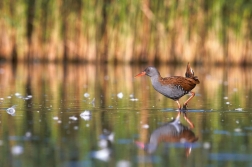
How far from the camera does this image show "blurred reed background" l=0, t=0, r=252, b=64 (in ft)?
65.8

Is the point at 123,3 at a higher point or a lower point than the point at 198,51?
higher

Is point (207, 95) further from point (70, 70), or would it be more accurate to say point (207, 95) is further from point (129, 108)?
point (70, 70)

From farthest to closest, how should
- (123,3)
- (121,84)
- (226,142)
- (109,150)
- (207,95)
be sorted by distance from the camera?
(123,3), (121,84), (207,95), (226,142), (109,150)

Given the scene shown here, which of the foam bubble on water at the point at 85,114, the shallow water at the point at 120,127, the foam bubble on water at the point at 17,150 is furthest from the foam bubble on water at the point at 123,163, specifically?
the foam bubble on water at the point at 85,114

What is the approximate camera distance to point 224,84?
561 inches

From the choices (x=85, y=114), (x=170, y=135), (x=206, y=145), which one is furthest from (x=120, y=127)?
(x=206, y=145)

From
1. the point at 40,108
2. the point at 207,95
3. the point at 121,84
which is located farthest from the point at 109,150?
the point at 121,84

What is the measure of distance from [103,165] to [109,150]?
612mm

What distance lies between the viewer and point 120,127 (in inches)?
267

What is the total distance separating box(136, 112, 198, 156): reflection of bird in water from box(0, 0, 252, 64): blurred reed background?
13.2 meters

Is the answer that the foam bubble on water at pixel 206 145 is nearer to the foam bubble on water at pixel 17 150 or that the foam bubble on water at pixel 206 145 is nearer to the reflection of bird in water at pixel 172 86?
the foam bubble on water at pixel 17 150

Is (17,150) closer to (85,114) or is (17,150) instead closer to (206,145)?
(206,145)

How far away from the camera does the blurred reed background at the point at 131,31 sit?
20047 mm

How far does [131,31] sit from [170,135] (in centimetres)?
1405
